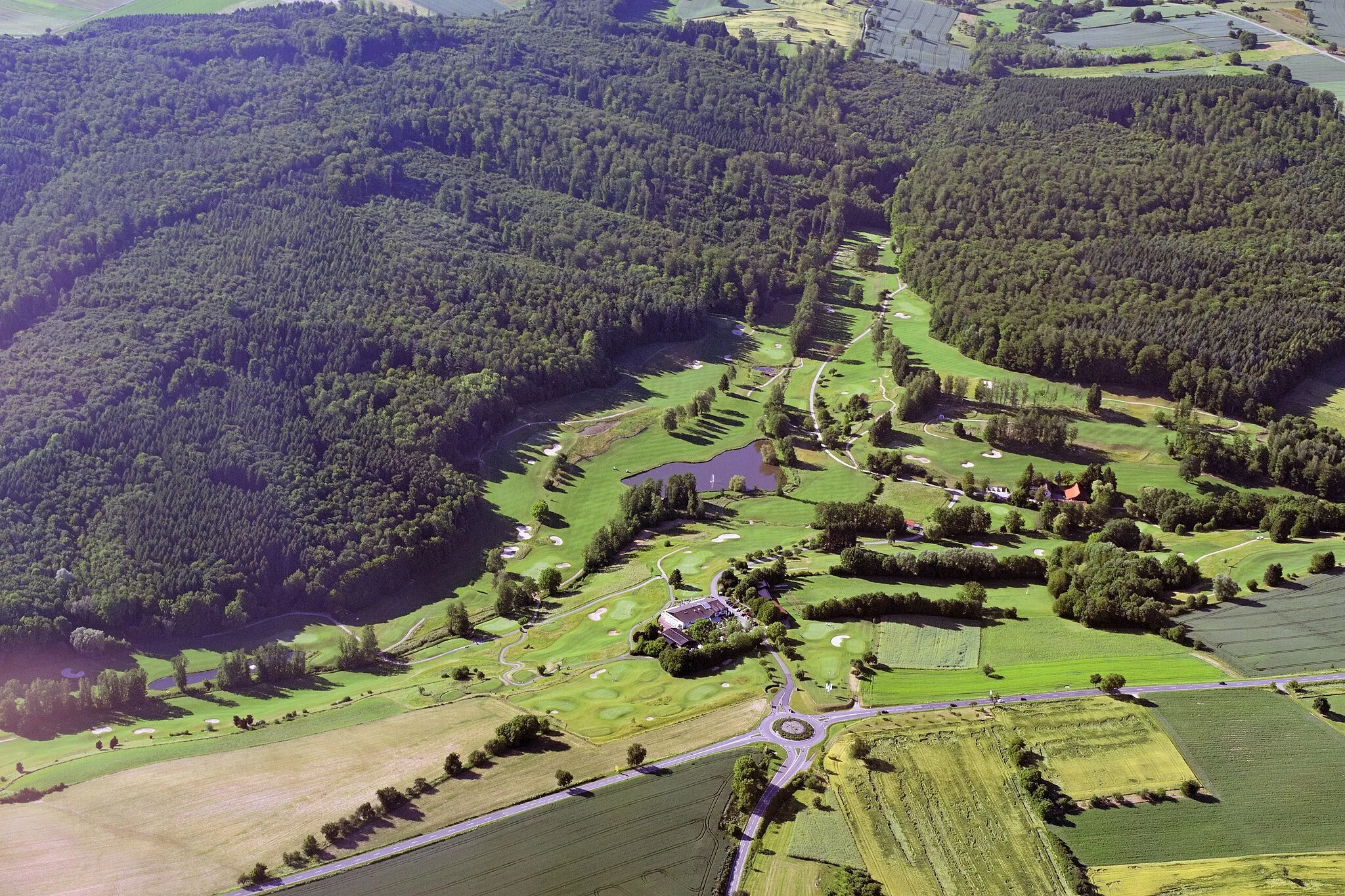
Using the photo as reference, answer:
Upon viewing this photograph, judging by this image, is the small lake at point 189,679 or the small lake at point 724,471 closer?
the small lake at point 189,679

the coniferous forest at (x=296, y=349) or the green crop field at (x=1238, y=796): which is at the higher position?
the coniferous forest at (x=296, y=349)

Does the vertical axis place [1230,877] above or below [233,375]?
below

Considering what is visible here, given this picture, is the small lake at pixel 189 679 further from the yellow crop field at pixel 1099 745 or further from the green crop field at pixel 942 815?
the yellow crop field at pixel 1099 745

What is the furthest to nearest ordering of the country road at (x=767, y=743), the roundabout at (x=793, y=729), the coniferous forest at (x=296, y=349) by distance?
the coniferous forest at (x=296, y=349)
the roundabout at (x=793, y=729)
the country road at (x=767, y=743)

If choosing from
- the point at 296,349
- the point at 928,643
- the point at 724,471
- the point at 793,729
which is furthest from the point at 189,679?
the point at 928,643

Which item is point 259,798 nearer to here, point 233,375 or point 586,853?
point 586,853

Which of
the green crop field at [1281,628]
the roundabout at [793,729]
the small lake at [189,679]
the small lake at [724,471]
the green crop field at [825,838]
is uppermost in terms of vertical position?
the green crop field at [1281,628]

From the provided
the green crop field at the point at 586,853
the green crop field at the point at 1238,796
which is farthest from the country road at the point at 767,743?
the green crop field at the point at 1238,796
